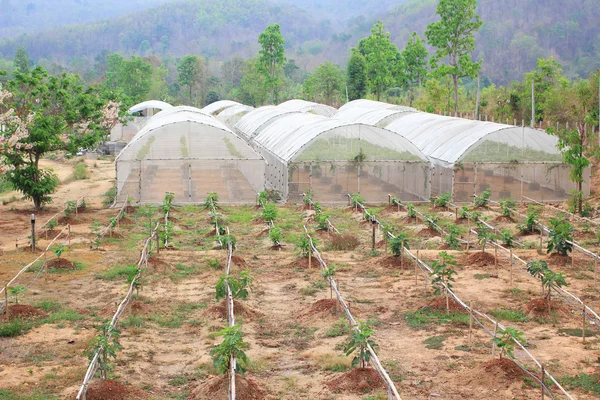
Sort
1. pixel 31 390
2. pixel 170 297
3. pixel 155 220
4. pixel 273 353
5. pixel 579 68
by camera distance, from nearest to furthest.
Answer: pixel 31 390 → pixel 273 353 → pixel 170 297 → pixel 155 220 → pixel 579 68

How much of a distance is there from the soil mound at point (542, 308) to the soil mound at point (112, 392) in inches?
310

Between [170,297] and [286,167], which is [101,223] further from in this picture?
[170,297]

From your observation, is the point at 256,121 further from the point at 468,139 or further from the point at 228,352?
the point at 228,352

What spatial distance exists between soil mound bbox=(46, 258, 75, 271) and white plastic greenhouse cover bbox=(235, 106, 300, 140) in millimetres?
27443

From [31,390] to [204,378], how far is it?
255cm

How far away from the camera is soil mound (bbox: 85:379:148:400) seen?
36.6 feet

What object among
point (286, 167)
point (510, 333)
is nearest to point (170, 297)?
point (510, 333)

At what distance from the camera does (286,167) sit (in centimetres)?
3206

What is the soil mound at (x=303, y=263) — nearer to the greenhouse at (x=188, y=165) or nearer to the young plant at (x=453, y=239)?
the young plant at (x=453, y=239)

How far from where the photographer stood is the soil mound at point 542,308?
1558 centimetres

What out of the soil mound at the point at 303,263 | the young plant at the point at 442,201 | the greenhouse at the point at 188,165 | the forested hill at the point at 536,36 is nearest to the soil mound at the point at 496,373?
the soil mound at the point at 303,263

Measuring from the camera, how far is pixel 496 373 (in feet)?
39.1

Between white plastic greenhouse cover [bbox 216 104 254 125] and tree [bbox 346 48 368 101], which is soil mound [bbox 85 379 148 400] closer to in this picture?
white plastic greenhouse cover [bbox 216 104 254 125]

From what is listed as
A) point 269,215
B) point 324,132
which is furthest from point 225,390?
point 324,132
